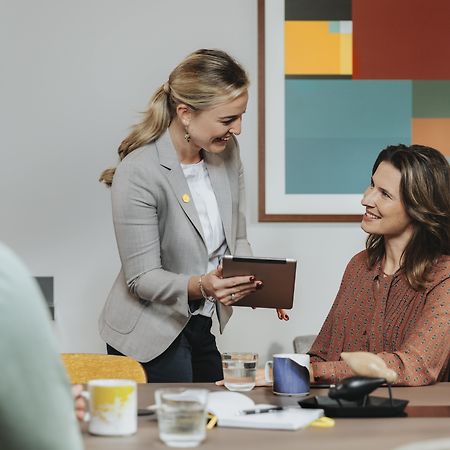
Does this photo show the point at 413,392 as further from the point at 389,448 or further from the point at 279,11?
the point at 279,11

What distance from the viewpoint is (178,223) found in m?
2.67

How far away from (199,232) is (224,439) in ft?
3.81

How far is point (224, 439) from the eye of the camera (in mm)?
1562

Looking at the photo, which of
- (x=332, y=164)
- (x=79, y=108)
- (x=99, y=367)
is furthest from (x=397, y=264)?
(x=79, y=108)

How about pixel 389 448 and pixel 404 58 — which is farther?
pixel 404 58

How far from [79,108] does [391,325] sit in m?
1.59

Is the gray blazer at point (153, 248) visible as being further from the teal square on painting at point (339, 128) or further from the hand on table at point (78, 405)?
the hand on table at point (78, 405)

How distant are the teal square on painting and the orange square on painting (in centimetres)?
6

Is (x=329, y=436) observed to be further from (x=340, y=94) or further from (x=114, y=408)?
(x=340, y=94)

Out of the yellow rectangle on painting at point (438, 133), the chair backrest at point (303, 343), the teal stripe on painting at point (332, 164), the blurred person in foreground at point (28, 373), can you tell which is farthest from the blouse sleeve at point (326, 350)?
the blurred person in foreground at point (28, 373)

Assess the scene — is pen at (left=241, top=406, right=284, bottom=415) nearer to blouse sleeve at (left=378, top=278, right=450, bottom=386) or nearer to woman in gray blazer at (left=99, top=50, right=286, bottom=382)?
blouse sleeve at (left=378, top=278, right=450, bottom=386)

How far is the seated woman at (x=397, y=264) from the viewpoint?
2.32 m

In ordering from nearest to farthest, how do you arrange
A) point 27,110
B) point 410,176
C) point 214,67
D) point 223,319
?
1. point 410,176
2. point 214,67
3. point 223,319
4. point 27,110

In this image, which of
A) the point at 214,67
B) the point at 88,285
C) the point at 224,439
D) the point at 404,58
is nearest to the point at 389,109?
the point at 404,58
